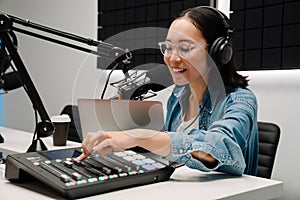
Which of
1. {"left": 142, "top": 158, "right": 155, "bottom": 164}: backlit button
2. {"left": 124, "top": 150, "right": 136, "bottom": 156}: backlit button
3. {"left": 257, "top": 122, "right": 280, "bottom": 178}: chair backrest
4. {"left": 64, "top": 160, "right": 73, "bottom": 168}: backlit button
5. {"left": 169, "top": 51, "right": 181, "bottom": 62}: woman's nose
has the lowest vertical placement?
{"left": 257, "top": 122, "right": 280, "bottom": 178}: chair backrest

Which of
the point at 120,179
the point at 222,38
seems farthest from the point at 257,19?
the point at 120,179

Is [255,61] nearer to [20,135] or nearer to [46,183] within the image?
[20,135]

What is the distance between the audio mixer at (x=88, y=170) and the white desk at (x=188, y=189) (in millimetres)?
16

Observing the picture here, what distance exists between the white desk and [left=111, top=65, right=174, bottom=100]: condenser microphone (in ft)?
0.70

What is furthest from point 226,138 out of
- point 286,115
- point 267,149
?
point 286,115

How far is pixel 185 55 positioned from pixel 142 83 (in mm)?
129

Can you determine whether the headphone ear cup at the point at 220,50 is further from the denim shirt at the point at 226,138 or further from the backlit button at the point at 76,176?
the backlit button at the point at 76,176

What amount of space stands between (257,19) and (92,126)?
1368mm

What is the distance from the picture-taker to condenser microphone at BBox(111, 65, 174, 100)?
3.14 ft

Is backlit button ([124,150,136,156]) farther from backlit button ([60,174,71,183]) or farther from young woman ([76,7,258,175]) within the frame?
backlit button ([60,174,71,183])

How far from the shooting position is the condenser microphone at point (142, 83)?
96 cm

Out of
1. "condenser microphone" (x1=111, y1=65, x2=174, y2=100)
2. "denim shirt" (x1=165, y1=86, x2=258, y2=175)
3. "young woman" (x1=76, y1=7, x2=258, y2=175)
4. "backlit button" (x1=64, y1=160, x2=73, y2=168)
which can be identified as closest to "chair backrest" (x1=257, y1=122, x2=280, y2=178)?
"young woman" (x1=76, y1=7, x2=258, y2=175)

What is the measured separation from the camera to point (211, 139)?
823mm

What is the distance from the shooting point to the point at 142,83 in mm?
984
